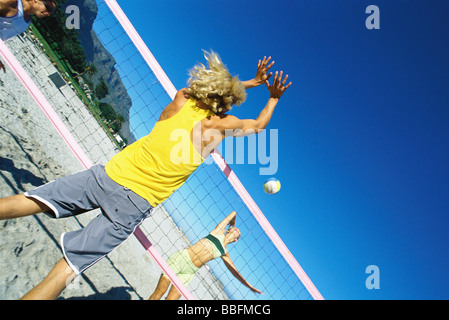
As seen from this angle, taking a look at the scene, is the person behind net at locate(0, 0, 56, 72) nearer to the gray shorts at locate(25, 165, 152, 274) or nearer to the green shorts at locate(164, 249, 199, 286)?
the gray shorts at locate(25, 165, 152, 274)

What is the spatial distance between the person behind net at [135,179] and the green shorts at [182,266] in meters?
1.90

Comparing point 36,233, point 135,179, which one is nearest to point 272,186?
point 135,179

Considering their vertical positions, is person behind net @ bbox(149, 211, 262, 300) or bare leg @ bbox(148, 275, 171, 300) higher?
person behind net @ bbox(149, 211, 262, 300)

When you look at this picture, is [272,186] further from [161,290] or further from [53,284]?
[53,284]

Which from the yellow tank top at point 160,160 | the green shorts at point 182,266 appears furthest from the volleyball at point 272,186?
the yellow tank top at point 160,160

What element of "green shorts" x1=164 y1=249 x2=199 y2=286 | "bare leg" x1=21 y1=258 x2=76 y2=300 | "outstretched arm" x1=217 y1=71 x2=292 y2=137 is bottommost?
"bare leg" x1=21 y1=258 x2=76 y2=300

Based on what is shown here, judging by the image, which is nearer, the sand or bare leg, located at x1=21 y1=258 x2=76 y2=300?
bare leg, located at x1=21 y1=258 x2=76 y2=300

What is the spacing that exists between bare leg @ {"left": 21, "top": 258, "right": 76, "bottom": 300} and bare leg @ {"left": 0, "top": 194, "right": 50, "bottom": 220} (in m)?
0.41

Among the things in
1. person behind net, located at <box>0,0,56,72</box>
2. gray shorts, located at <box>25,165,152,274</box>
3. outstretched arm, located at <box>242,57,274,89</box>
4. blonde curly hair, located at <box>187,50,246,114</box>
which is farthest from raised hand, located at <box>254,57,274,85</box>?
person behind net, located at <box>0,0,56,72</box>

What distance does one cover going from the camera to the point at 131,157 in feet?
6.52

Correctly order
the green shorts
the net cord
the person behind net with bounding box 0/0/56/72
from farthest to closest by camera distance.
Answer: the green shorts
the net cord
the person behind net with bounding box 0/0/56/72

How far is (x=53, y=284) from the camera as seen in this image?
5.31 feet

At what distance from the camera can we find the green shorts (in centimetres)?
362

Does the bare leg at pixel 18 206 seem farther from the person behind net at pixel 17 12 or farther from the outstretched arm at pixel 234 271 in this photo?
the outstretched arm at pixel 234 271
